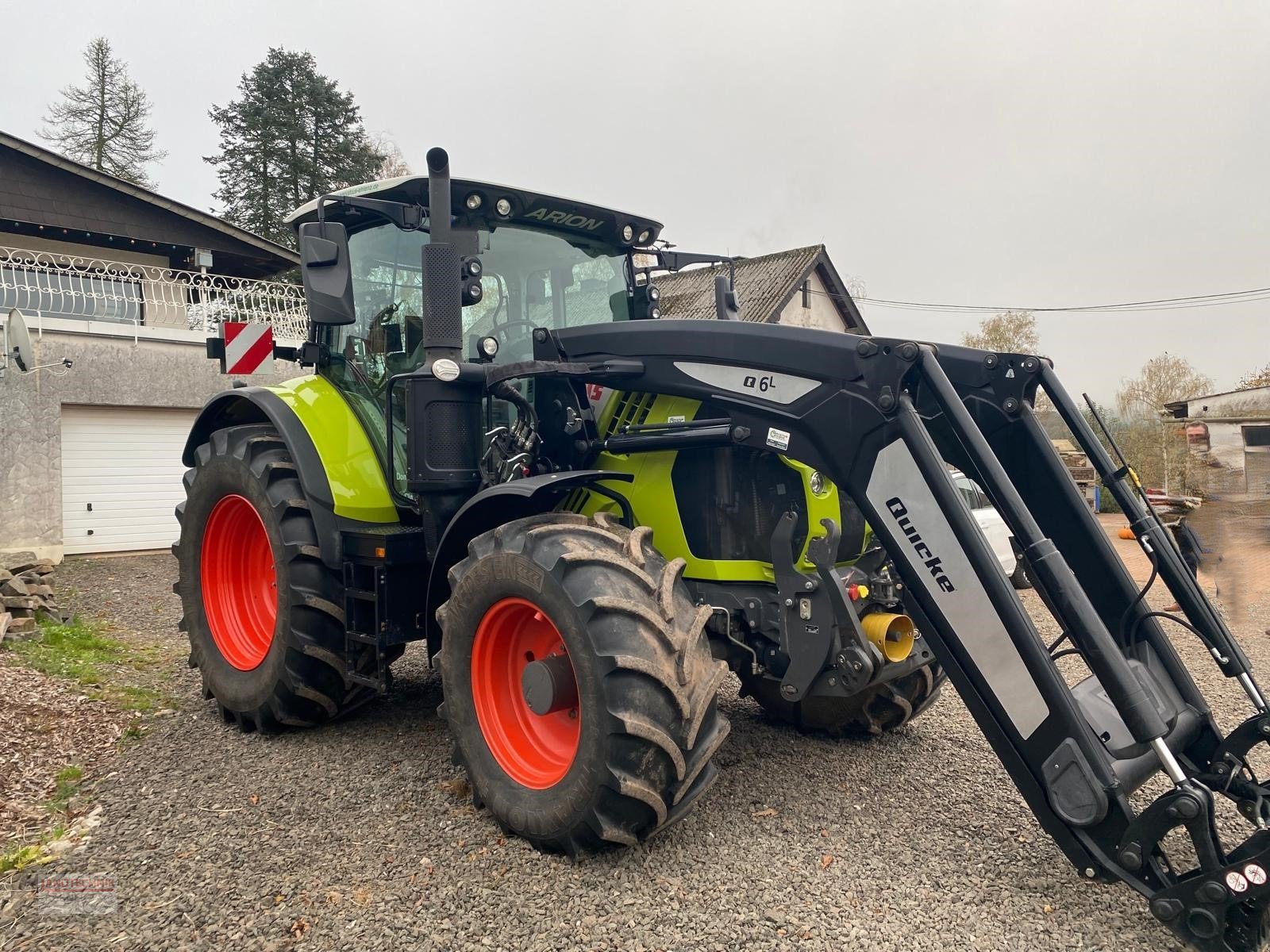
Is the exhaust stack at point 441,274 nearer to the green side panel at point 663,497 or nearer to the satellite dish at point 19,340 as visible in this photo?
the green side panel at point 663,497

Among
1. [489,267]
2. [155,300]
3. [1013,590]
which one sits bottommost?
[1013,590]

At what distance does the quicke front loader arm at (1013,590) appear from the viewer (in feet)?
8.02

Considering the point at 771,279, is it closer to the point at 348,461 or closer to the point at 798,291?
the point at 798,291

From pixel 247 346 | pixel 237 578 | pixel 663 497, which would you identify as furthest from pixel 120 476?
pixel 663 497

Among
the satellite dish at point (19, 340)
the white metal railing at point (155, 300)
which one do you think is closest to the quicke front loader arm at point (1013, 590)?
the satellite dish at point (19, 340)

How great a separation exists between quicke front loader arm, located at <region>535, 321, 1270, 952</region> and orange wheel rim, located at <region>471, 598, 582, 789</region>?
88 centimetres

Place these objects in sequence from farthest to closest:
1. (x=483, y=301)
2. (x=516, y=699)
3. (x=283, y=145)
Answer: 1. (x=283, y=145)
2. (x=483, y=301)
3. (x=516, y=699)

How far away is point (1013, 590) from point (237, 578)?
416 centimetres

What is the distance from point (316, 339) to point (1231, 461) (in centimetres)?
628

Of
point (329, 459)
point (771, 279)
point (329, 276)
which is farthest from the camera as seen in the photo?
point (771, 279)

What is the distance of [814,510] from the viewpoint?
3398mm

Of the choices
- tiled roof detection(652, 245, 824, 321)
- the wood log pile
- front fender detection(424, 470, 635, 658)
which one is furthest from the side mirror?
tiled roof detection(652, 245, 824, 321)

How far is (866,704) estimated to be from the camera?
4.23 meters

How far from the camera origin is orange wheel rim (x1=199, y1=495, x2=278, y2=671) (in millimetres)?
4973
